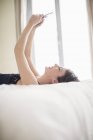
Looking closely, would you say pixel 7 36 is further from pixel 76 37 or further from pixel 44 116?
pixel 44 116

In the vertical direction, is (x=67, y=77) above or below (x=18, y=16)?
below

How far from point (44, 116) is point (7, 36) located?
3744 millimetres

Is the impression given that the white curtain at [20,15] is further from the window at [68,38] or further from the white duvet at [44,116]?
the white duvet at [44,116]

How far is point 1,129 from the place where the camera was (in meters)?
0.37

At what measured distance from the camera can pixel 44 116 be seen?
41 centimetres

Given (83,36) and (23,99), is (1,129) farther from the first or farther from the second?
(83,36)

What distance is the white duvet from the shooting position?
37 centimetres

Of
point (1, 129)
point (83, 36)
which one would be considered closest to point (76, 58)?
point (83, 36)

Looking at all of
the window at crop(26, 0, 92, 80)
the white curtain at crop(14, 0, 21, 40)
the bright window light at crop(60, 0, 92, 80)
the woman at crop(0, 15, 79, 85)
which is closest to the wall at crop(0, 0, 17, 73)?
the white curtain at crop(14, 0, 21, 40)

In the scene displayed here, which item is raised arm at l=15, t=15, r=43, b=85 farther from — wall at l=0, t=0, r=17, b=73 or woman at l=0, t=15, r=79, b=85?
wall at l=0, t=0, r=17, b=73

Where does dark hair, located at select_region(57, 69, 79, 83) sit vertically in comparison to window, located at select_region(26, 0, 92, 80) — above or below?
below

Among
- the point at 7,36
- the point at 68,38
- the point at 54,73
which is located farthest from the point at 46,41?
the point at 54,73

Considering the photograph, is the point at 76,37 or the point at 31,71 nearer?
the point at 31,71

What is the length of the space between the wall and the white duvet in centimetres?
350
